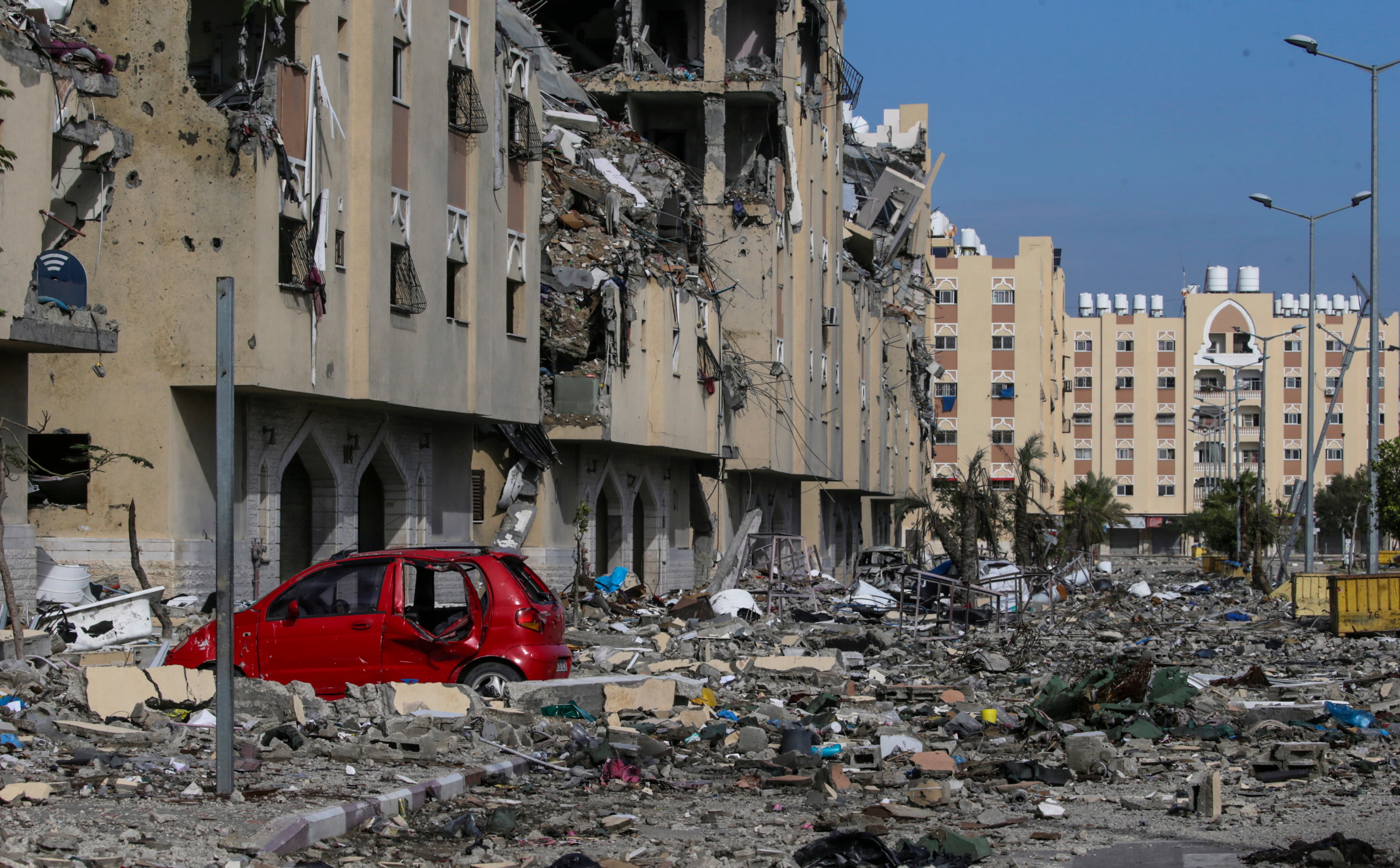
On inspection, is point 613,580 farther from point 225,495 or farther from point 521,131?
point 225,495

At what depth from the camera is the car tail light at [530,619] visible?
13.6 metres

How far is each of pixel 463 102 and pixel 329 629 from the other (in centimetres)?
1454

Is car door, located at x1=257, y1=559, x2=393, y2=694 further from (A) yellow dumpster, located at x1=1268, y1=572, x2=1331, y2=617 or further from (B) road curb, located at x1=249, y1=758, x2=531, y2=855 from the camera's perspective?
(A) yellow dumpster, located at x1=1268, y1=572, x2=1331, y2=617

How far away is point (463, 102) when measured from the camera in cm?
2598

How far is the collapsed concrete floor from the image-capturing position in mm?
8266

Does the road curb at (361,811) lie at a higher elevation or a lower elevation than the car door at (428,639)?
lower

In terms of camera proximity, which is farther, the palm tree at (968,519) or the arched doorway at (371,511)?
the palm tree at (968,519)

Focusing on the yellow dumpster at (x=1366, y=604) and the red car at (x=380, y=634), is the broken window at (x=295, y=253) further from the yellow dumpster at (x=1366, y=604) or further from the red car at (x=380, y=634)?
the yellow dumpster at (x=1366, y=604)

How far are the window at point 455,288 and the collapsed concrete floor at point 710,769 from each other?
1005cm

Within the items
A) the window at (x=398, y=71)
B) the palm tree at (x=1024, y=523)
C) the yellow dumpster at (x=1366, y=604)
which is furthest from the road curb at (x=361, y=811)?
the palm tree at (x=1024, y=523)

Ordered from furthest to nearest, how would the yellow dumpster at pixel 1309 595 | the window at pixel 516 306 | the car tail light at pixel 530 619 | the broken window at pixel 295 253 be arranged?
the yellow dumpster at pixel 1309 595
the window at pixel 516 306
the broken window at pixel 295 253
the car tail light at pixel 530 619

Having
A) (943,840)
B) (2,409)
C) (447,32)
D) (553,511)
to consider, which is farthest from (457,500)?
(943,840)

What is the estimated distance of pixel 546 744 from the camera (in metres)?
12.0

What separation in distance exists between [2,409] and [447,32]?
34.7 feet
